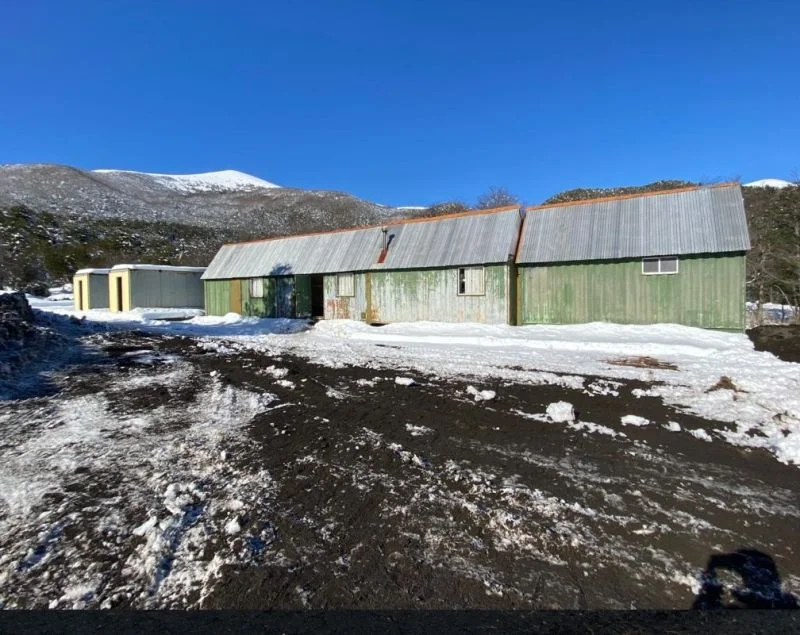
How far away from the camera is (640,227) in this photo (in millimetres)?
17219

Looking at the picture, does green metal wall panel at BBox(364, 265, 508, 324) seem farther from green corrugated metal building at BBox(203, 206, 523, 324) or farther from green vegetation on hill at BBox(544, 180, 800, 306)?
green vegetation on hill at BBox(544, 180, 800, 306)

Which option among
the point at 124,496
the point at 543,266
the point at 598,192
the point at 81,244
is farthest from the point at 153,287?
the point at 598,192

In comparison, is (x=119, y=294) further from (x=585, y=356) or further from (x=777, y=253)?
(x=777, y=253)

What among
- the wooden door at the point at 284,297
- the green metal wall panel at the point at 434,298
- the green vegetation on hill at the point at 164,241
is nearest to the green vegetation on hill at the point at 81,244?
the green vegetation on hill at the point at 164,241

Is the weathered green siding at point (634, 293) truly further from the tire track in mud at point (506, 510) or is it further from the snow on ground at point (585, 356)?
the tire track in mud at point (506, 510)

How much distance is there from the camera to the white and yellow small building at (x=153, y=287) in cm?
2828

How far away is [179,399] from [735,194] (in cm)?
1949

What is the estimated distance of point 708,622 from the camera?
7.93 feet

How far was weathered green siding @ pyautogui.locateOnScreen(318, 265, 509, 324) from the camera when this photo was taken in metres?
18.4

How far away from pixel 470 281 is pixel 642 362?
30.2 ft

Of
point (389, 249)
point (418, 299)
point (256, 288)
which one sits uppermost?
point (389, 249)

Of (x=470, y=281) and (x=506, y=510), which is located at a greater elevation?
(x=470, y=281)

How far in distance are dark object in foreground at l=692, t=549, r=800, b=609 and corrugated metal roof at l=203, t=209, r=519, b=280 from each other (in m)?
15.7

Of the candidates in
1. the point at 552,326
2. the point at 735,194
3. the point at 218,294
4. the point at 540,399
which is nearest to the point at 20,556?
the point at 540,399
